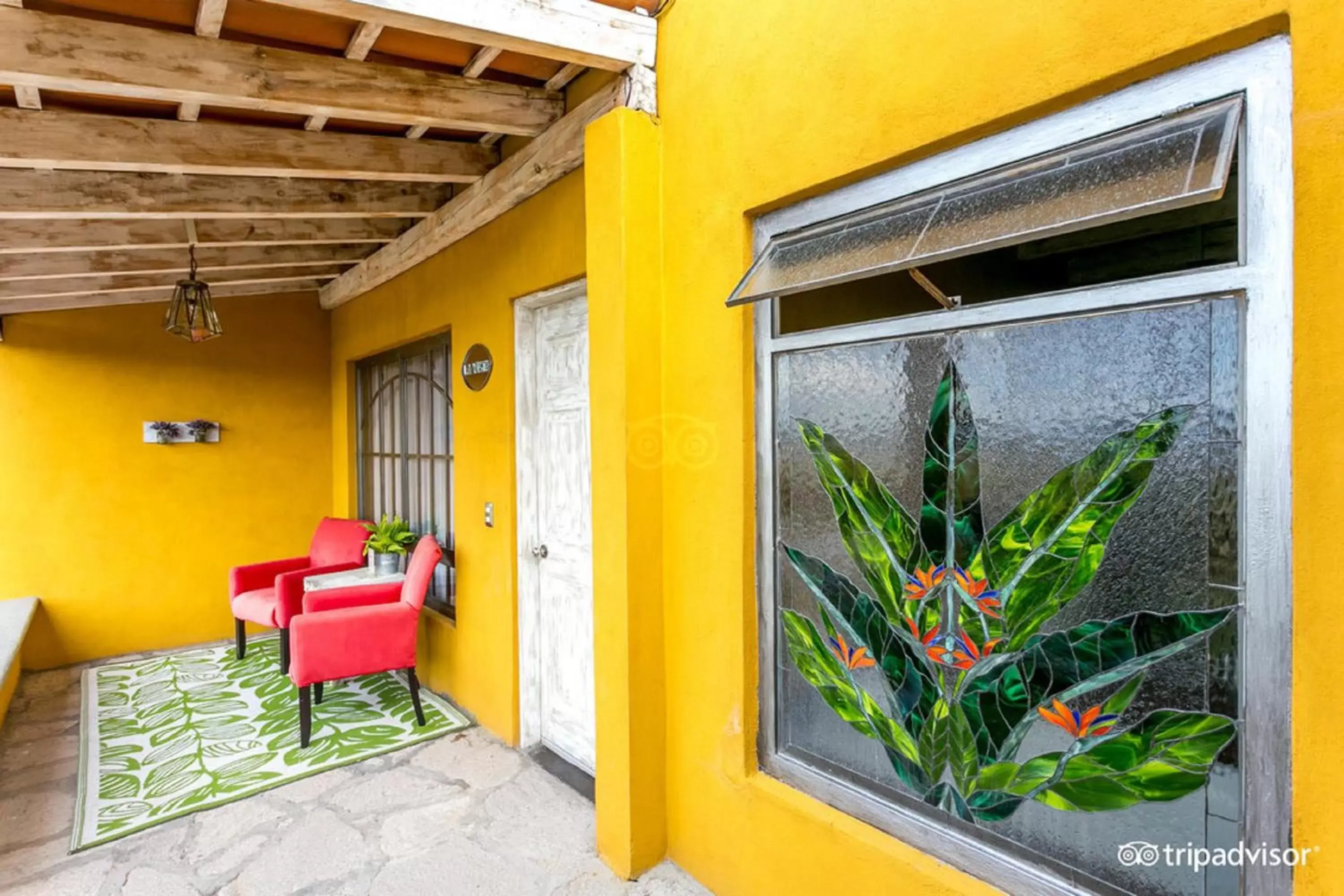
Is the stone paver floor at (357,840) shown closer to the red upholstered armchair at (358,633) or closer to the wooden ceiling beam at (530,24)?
the red upholstered armchair at (358,633)

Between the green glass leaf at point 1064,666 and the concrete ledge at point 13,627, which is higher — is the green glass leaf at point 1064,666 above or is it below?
above

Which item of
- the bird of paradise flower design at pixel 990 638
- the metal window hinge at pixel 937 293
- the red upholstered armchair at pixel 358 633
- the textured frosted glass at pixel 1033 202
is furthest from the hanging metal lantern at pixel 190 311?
the metal window hinge at pixel 937 293

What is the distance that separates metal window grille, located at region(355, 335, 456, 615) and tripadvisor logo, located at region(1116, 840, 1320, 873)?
3.49 meters

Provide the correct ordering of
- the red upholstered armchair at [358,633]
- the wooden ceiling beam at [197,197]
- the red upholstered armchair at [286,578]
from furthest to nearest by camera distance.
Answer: the red upholstered armchair at [286,578] → the red upholstered armchair at [358,633] → the wooden ceiling beam at [197,197]

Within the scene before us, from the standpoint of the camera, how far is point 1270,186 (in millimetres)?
1202

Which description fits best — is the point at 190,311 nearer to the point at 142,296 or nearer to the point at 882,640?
the point at 142,296

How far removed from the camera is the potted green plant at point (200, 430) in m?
5.11

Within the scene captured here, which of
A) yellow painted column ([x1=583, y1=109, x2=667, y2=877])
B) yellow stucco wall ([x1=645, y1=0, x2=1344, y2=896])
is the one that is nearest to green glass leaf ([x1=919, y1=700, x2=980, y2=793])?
yellow stucco wall ([x1=645, y1=0, x2=1344, y2=896])

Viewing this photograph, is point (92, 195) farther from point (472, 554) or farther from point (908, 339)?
point (908, 339)

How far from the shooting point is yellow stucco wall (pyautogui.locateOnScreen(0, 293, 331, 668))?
4668mm

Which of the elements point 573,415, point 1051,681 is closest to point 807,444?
point 1051,681

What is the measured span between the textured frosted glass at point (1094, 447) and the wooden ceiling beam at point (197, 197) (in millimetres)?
2769

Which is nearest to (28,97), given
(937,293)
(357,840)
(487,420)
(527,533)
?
(487,420)

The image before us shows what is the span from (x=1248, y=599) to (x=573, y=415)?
242 centimetres
